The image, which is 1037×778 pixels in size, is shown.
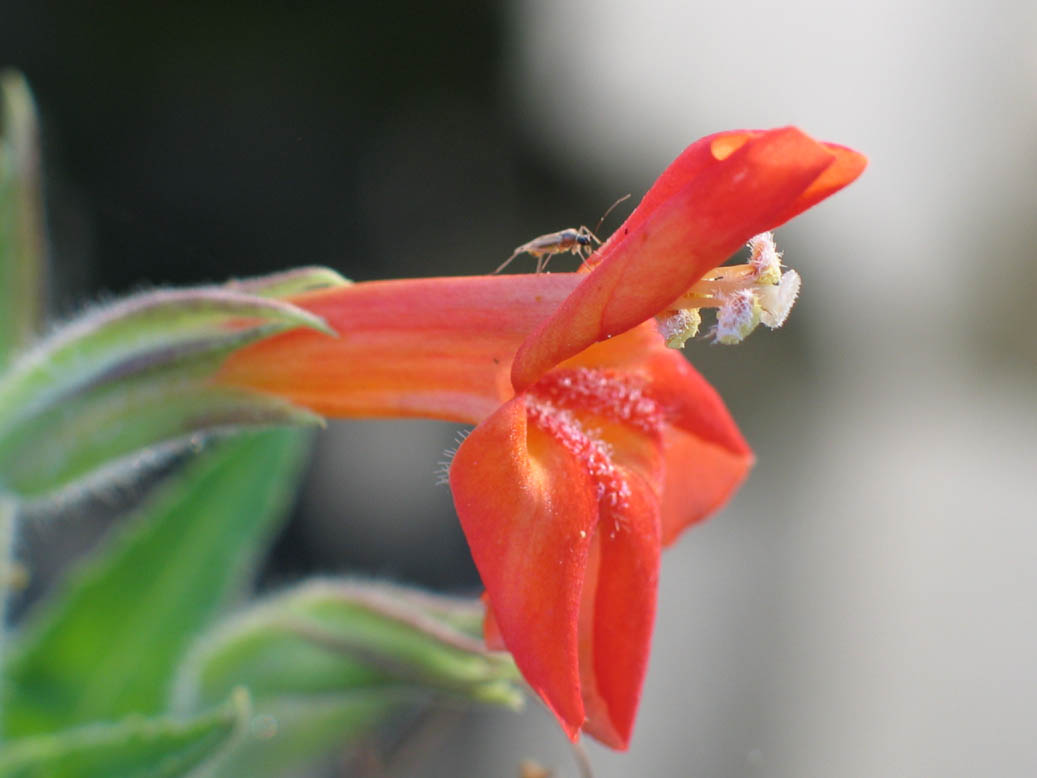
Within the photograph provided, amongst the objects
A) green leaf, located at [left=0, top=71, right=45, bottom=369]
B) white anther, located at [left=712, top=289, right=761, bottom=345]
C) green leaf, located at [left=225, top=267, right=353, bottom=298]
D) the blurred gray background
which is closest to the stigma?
white anther, located at [left=712, top=289, right=761, bottom=345]

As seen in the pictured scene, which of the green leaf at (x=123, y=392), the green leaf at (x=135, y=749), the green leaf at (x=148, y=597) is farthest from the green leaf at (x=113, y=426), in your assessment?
the green leaf at (x=148, y=597)

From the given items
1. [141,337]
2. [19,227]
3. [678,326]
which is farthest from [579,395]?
[19,227]

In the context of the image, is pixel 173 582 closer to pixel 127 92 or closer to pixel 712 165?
pixel 712 165

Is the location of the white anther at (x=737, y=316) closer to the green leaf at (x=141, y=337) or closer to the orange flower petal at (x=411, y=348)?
the orange flower petal at (x=411, y=348)

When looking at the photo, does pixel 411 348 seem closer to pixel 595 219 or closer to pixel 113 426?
pixel 113 426

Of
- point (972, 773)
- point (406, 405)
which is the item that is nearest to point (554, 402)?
point (406, 405)

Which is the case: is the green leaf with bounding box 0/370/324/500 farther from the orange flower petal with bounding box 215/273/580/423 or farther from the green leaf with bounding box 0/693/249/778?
the green leaf with bounding box 0/693/249/778
